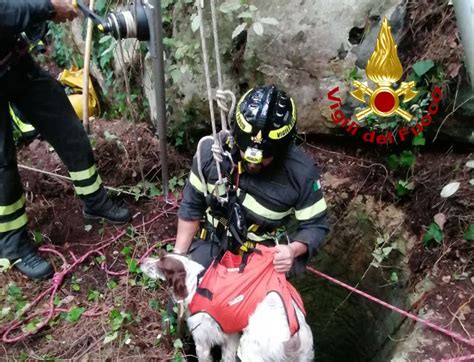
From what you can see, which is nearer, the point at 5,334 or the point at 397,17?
the point at 5,334

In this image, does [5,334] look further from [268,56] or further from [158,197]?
[268,56]

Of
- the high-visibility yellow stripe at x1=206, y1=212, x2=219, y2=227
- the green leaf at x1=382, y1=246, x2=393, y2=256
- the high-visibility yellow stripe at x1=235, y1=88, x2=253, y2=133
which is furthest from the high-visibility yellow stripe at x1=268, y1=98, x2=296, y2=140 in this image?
the green leaf at x1=382, y1=246, x2=393, y2=256

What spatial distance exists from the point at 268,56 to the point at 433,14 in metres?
1.22

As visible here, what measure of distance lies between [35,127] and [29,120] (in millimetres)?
70

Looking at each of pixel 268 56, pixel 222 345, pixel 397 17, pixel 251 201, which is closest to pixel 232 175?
pixel 251 201

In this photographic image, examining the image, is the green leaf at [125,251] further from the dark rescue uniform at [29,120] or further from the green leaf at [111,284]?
the dark rescue uniform at [29,120]

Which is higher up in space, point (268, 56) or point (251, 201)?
point (268, 56)

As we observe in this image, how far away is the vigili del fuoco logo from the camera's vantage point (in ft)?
9.38

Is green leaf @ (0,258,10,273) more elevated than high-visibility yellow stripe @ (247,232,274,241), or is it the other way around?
high-visibility yellow stripe @ (247,232,274,241)

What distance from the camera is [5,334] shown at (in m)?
2.86

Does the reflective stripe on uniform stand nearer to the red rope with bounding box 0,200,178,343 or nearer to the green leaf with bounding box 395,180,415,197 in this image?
the red rope with bounding box 0,200,178,343

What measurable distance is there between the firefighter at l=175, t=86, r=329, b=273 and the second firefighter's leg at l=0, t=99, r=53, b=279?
49.3 inches

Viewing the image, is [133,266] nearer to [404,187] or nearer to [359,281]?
[359,281]

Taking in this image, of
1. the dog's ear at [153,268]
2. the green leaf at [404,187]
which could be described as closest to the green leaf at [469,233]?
the green leaf at [404,187]
